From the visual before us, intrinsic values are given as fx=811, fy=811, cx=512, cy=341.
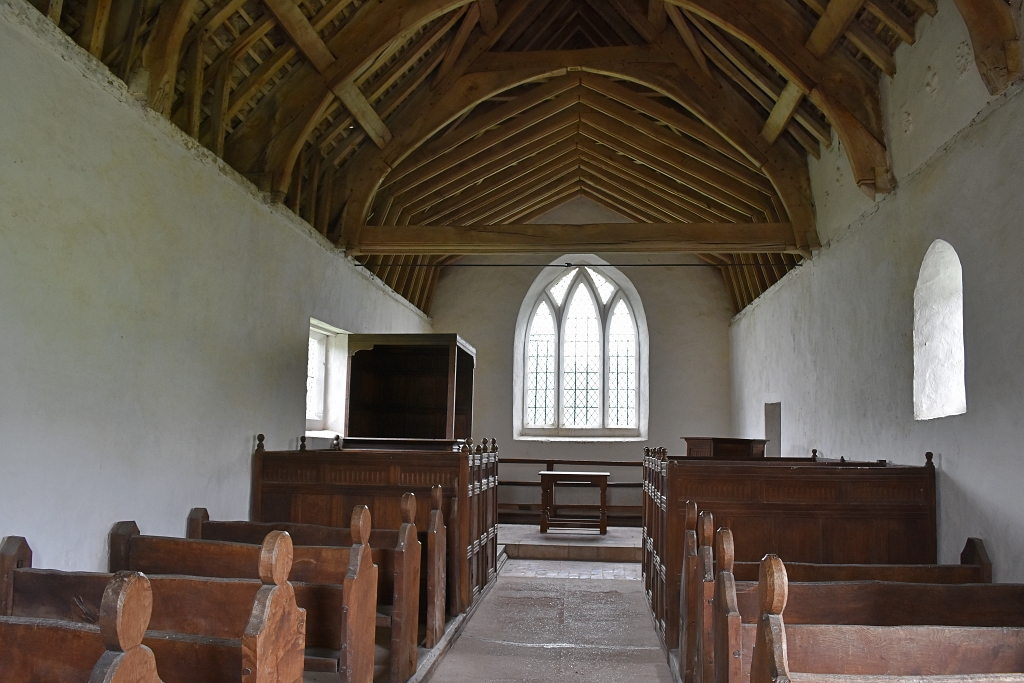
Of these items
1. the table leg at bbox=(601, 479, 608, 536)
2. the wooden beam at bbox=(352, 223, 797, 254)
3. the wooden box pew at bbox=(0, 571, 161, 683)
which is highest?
the wooden beam at bbox=(352, 223, 797, 254)

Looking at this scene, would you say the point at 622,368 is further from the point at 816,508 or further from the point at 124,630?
the point at 124,630

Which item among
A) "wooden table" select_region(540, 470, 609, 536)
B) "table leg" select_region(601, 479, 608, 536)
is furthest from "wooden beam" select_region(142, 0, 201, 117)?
"table leg" select_region(601, 479, 608, 536)

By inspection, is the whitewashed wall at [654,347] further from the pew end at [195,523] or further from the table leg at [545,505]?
the pew end at [195,523]

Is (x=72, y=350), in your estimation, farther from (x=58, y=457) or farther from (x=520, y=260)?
(x=520, y=260)

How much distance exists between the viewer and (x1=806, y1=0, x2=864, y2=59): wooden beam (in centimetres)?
532

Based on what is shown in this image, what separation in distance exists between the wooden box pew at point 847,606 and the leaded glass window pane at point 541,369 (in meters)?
9.14

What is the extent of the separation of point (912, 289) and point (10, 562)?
5111mm

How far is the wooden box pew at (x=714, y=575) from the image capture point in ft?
10.5

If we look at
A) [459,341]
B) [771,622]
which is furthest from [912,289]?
[459,341]

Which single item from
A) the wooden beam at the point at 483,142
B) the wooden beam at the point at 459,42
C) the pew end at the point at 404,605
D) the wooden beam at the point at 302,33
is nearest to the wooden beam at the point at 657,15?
the wooden beam at the point at 483,142

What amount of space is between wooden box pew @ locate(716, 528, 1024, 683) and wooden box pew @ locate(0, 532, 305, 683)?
1.39 metres

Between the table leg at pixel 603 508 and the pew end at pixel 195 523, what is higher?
the pew end at pixel 195 523

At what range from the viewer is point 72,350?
12.3 ft

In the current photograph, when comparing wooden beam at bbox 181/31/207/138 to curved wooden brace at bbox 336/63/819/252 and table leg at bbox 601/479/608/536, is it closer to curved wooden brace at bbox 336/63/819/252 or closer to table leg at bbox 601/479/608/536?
curved wooden brace at bbox 336/63/819/252
